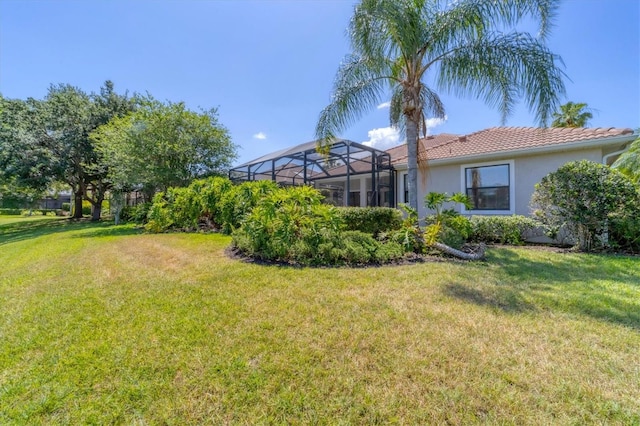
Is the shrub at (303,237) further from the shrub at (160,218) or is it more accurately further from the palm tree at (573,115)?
the palm tree at (573,115)

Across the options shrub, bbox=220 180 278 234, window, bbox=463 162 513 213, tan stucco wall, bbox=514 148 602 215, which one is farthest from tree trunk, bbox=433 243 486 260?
shrub, bbox=220 180 278 234

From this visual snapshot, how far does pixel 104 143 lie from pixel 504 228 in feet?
64.2

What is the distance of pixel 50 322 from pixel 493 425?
467 centimetres

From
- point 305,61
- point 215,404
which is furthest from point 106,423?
point 305,61

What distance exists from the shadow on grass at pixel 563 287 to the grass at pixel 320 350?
40 millimetres

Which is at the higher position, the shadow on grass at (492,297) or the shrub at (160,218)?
the shrub at (160,218)

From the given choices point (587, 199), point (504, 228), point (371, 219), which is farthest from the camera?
point (504, 228)

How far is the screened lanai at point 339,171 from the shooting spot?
1230 centimetres

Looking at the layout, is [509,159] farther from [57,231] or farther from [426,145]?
[57,231]

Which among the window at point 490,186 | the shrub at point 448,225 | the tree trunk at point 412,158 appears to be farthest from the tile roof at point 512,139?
the shrub at point 448,225

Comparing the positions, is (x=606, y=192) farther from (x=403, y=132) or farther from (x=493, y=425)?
(x=493, y=425)

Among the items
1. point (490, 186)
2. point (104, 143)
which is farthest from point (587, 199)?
point (104, 143)

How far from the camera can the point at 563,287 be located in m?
4.42

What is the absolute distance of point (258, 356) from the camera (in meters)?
2.54
